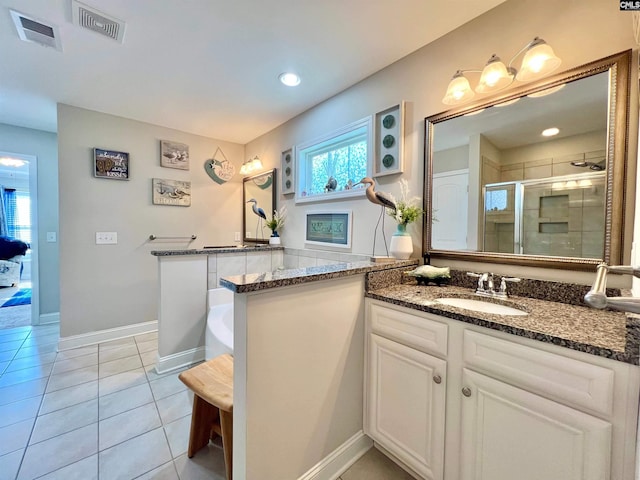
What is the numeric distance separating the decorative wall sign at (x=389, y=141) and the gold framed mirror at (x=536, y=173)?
0.67 feet

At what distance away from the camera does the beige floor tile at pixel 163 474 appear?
1303mm

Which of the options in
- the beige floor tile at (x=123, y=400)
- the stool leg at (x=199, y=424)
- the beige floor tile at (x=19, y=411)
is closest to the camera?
the stool leg at (x=199, y=424)

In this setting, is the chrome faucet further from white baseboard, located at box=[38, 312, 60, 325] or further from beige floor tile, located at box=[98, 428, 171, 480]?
white baseboard, located at box=[38, 312, 60, 325]

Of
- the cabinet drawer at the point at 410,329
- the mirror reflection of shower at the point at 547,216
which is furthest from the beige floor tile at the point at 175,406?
the mirror reflection of shower at the point at 547,216

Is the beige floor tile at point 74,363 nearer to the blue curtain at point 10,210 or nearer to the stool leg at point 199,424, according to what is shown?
the stool leg at point 199,424

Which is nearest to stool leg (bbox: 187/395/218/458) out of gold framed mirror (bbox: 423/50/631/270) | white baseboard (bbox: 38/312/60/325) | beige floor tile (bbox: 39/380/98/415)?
beige floor tile (bbox: 39/380/98/415)

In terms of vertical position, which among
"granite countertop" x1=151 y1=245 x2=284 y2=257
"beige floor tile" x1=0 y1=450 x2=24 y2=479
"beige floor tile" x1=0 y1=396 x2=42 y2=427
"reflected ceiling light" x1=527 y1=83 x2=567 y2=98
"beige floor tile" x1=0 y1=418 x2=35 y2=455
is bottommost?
"beige floor tile" x1=0 y1=450 x2=24 y2=479

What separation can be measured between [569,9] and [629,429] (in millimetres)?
1724

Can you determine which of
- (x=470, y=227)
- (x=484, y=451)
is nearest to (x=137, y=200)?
(x=470, y=227)

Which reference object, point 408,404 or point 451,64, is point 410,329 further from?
point 451,64

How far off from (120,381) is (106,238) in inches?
62.0

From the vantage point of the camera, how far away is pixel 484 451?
1.03 m

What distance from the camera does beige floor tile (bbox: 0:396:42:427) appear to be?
1.66 metres

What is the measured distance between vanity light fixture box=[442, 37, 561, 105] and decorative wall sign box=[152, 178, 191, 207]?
9.97 ft
